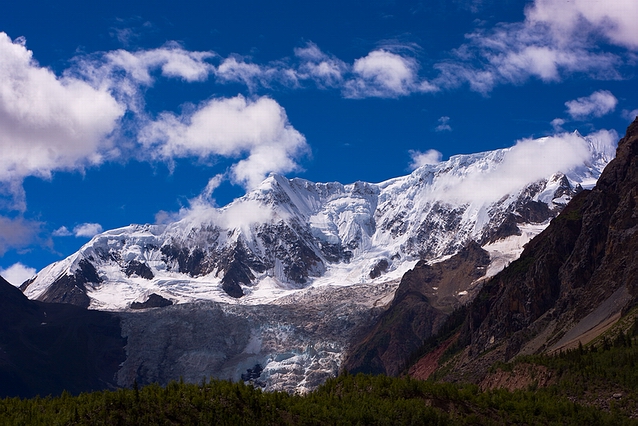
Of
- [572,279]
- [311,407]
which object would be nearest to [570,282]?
[572,279]

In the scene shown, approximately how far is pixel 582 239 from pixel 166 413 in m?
124

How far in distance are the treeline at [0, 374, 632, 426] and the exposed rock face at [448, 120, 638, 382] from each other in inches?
2448

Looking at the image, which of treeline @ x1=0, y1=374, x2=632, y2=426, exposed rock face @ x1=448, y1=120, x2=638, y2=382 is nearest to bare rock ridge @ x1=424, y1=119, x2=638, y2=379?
exposed rock face @ x1=448, y1=120, x2=638, y2=382

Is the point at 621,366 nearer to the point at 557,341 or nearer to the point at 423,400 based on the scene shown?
the point at 423,400

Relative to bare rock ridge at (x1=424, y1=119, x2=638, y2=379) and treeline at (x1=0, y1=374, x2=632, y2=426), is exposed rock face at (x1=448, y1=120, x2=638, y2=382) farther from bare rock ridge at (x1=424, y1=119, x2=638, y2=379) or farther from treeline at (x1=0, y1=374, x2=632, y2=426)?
treeline at (x1=0, y1=374, x2=632, y2=426)

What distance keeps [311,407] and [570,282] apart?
108 meters

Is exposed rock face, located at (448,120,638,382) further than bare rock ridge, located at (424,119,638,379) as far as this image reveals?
Yes

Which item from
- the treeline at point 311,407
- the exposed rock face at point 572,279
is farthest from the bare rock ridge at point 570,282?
the treeline at point 311,407

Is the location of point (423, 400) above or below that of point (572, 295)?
below

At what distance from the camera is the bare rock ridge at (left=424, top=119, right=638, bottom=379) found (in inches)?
5551

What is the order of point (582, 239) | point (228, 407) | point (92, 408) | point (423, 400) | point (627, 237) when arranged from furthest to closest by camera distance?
point (582, 239) < point (627, 237) < point (423, 400) < point (228, 407) < point (92, 408)

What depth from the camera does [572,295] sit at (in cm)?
15350

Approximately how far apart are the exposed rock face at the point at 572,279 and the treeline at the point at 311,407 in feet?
204

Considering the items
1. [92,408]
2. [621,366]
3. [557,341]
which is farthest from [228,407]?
[557,341]
